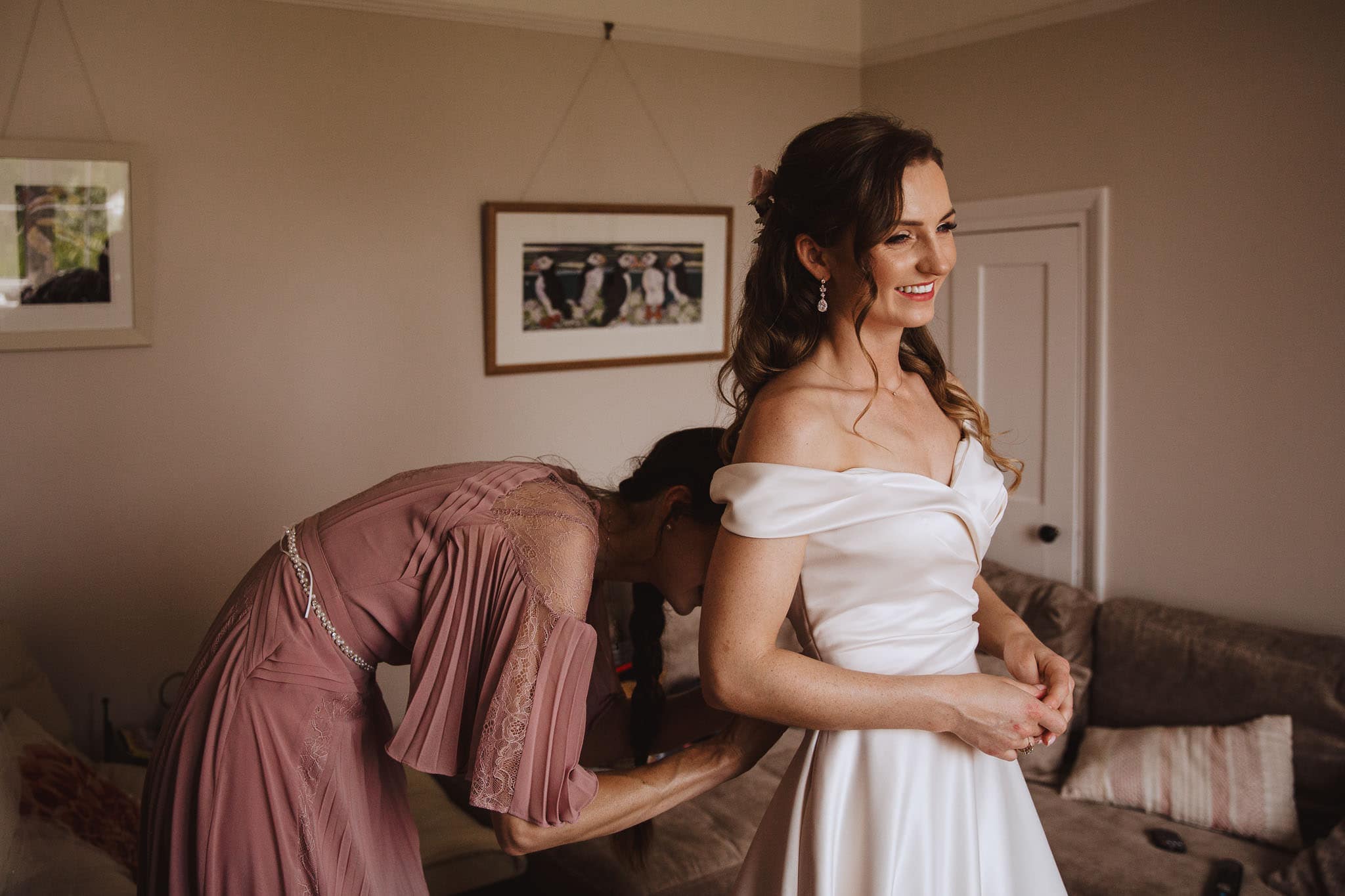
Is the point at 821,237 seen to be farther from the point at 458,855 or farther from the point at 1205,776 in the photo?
the point at 1205,776

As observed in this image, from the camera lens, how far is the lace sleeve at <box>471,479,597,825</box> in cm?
146

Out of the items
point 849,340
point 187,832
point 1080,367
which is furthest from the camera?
point 1080,367

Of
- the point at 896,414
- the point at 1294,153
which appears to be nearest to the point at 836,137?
the point at 896,414

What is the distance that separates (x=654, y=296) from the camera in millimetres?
4344

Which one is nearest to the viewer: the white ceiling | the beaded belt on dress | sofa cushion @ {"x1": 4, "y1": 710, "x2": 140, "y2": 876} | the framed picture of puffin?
the beaded belt on dress

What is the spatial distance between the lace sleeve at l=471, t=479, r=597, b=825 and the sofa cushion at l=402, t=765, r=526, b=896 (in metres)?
1.62

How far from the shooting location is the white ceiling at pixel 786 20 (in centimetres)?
383

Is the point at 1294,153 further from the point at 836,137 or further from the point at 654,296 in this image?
the point at 836,137

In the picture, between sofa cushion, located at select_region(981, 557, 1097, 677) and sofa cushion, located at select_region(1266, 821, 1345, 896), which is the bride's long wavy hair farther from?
sofa cushion, located at select_region(981, 557, 1097, 677)

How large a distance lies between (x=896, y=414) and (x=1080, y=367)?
273 centimetres

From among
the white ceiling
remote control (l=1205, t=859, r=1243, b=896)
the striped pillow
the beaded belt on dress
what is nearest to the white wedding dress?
the beaded belt on dress

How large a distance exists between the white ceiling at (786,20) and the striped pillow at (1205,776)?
2418mm

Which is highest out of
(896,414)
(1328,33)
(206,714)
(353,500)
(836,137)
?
(1328,33)

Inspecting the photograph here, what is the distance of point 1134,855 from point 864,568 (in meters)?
2.01
